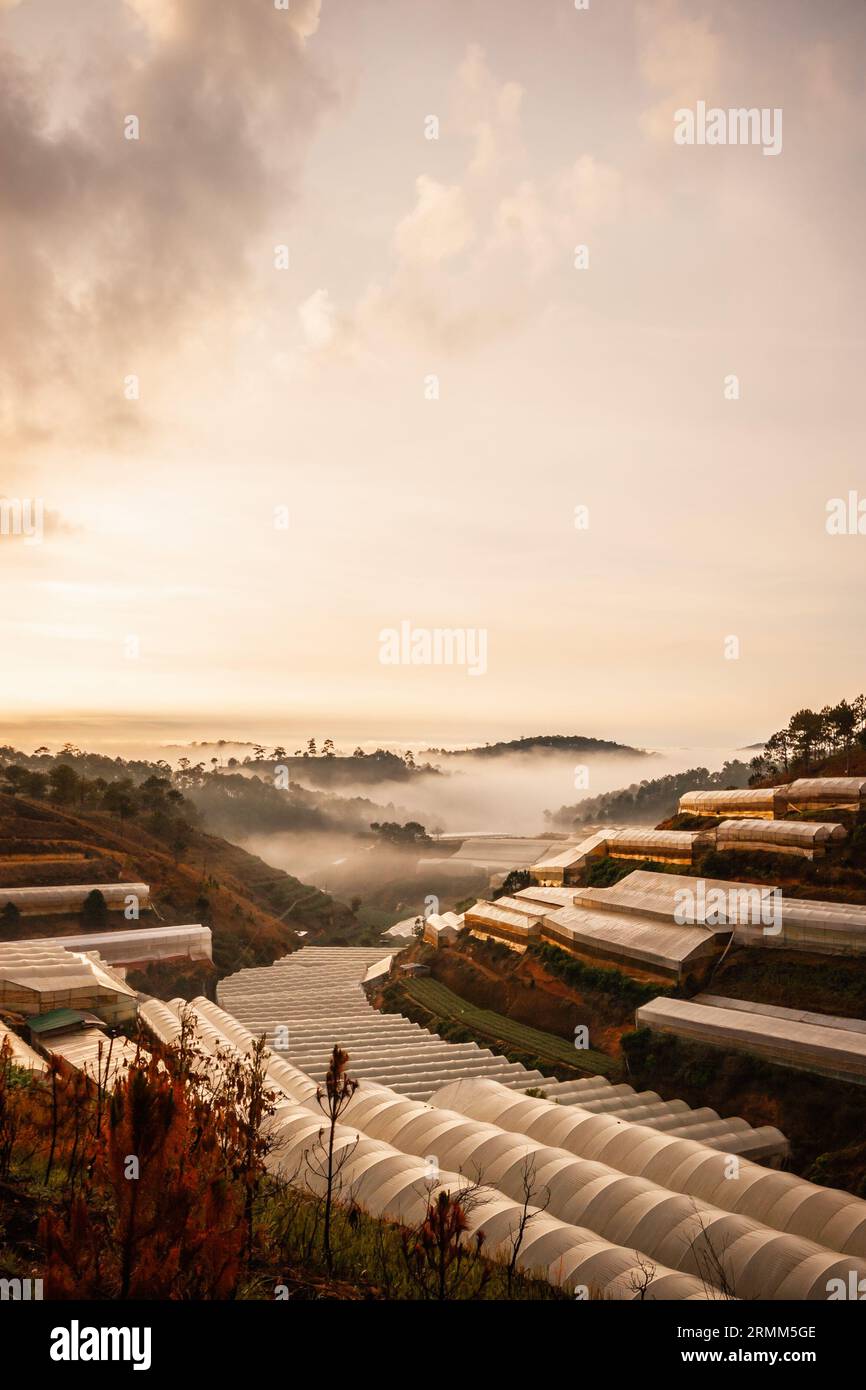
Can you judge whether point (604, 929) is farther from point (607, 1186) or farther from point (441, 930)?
point (607, 1186)

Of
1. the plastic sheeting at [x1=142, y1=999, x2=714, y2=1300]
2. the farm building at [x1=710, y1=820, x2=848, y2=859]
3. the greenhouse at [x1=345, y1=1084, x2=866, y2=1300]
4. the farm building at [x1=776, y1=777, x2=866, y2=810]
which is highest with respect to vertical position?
the farm building at [x1=776, y1=777, x2=866, y2=810]

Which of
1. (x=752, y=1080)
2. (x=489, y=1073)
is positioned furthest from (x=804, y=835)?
(x=489, y=1073)

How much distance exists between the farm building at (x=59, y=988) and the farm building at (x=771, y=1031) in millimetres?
24840

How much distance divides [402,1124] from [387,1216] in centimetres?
660

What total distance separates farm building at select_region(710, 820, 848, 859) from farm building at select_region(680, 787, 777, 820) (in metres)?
6.48

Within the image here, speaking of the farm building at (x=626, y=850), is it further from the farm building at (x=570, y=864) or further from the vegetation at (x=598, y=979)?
the vegetation at (x=598, y=979)

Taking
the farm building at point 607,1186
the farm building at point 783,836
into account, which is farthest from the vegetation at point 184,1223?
the farm building at point 783,836

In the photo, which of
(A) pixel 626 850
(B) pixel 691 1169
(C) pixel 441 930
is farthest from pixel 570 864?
(B) pixel 691 1169

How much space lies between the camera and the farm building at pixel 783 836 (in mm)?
43094

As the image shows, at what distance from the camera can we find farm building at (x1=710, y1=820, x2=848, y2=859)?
141ft

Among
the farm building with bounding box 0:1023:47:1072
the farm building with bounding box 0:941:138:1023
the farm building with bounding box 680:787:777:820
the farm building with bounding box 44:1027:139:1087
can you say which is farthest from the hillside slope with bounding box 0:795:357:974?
the farm building with bounding box 680:787:777:820

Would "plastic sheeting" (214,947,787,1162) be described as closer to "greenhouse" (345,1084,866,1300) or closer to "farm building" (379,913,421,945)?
"greenhouse" (345,1084,866,1300)

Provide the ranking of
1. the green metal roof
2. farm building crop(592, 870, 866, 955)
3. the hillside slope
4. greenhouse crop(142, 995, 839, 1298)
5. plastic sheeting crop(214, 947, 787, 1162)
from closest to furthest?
greenhouse crop(142, 995, 839, 1298)
plastic sheeting crop(214, 947, 787, 1162)
farm building crop(592, 870, 866, 955)
the green metal roof
the hillside slope
